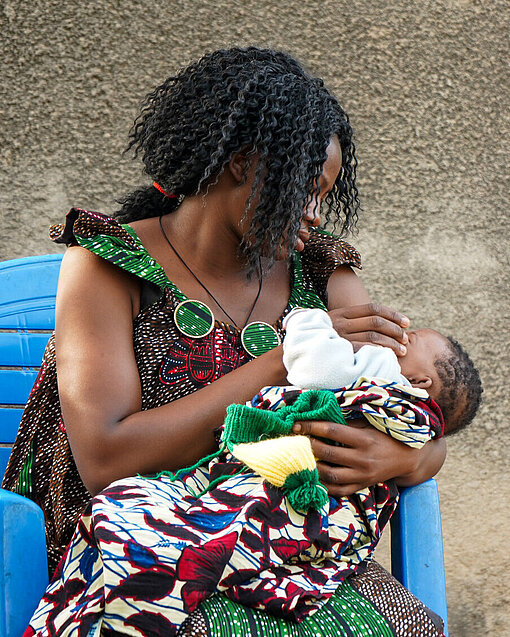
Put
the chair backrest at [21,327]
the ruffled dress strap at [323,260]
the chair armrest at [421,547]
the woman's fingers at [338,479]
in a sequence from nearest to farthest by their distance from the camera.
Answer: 1. the woman's fingers at [338,479]
2. the chair armrest at [421,547]
3. the ruffled dress strap at [323,260]
4. the chair backrest at [21,327]

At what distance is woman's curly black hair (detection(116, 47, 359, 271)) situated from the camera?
163cm

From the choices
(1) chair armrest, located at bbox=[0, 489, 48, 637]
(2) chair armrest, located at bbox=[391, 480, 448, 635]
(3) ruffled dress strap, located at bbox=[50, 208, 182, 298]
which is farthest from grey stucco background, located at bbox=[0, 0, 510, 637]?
(1) chair armrest, located at bbox=[0, 489, 48, 637]

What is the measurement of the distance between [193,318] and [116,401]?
289 mm

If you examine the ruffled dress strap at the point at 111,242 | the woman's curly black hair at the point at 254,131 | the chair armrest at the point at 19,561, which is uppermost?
the woman's curly black hair at the point at 254,131

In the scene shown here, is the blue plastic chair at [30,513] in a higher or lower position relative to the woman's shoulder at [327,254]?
lower

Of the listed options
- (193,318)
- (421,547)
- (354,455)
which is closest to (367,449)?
(354,455)

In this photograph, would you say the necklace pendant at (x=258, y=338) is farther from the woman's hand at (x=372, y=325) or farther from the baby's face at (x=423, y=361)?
the baby's face at (x=423, y=361)

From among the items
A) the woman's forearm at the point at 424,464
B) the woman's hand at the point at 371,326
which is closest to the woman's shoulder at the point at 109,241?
the woman's hand at the point at 371,326

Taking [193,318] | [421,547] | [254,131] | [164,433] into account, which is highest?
[254,131]

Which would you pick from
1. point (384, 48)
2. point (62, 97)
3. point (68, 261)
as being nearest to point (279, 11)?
point (384, 48)

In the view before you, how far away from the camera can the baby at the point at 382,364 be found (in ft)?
4.54

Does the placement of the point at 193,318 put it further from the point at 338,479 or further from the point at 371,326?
the point at 338,479

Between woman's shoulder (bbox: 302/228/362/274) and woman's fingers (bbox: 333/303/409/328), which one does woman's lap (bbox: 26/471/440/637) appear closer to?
woman's fingers (bbox: 333/303/409/328)

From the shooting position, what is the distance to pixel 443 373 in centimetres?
164
